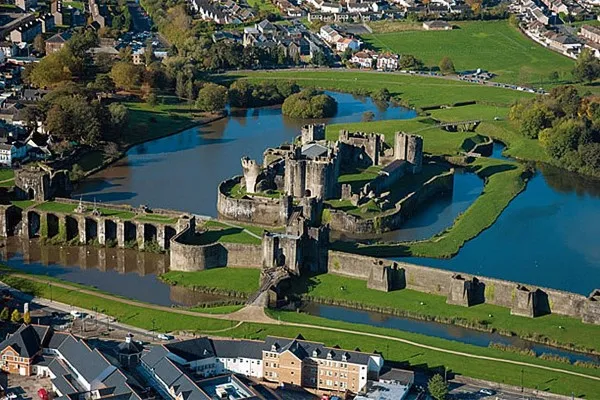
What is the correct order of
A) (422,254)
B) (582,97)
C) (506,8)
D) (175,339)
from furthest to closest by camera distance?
(506,8), (582,97), (422,254), (175,339)

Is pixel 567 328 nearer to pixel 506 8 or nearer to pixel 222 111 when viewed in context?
pixel 222 111

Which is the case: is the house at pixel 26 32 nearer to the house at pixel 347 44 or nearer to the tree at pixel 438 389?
the house at pixel 347 44

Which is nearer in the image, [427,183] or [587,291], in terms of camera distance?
[587,291]

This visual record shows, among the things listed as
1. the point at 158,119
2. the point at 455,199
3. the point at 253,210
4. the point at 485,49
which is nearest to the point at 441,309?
the point at 253,210

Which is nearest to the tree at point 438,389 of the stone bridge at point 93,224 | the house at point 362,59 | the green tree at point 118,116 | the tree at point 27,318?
the tree at point 27,318

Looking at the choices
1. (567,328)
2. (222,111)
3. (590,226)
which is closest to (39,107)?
(222,111)

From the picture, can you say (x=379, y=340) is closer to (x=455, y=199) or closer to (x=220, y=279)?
(x=220, y=279)

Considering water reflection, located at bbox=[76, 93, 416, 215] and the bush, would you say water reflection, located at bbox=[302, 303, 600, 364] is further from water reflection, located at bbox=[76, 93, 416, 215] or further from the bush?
the bush

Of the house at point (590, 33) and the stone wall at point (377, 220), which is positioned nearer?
the stone wall at point (377, 220)
